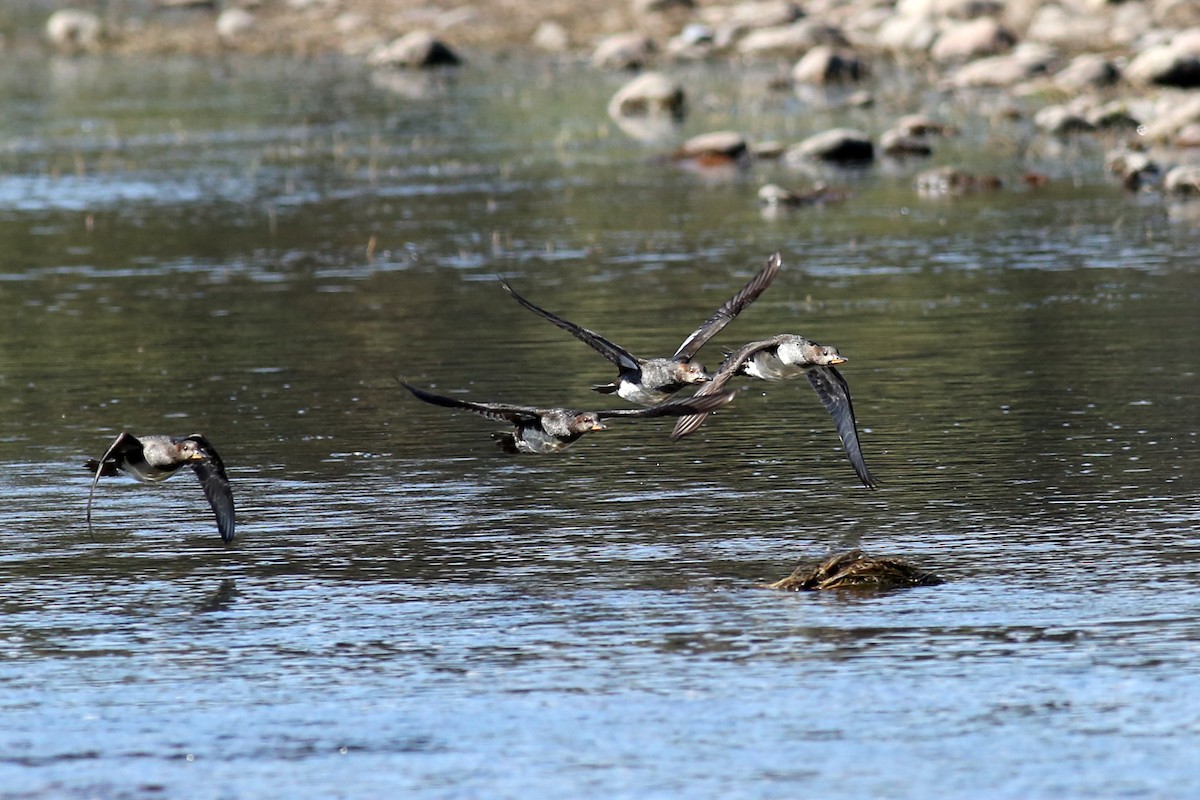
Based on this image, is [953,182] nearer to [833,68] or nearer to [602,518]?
[833,68]

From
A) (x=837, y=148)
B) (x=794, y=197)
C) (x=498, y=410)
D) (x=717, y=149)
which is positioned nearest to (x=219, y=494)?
(x=498, y=410)

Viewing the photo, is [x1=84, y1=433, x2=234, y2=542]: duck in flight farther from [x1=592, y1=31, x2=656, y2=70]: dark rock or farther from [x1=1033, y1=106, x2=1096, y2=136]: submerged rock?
[x1=592, y1=31, x2=656, y2=70]: dark rock

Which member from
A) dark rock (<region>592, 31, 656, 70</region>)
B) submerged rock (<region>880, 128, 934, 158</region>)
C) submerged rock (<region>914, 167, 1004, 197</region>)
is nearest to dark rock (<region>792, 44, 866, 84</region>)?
dark rock (<region>592, 31, 656, 70</region>)

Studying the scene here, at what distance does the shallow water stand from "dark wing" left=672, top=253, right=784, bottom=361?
4.92 feet

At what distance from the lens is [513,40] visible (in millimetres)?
79438

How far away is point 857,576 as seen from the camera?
14.8 meters

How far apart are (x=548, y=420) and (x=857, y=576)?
2331 mm

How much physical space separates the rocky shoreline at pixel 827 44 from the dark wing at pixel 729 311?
76.3ft

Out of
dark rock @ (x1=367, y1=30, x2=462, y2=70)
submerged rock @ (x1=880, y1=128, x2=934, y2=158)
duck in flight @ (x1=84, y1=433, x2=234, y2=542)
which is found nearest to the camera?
duck in flight @ (x1=84, y1=433, x2=234, y2=542)

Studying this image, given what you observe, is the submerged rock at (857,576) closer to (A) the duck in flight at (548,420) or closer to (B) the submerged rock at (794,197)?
(A) the duck in flight at (548,420)

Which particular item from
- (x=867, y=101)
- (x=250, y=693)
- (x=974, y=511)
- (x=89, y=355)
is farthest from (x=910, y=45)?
(x=250, y=693)

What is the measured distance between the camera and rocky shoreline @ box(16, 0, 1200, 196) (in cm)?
4575

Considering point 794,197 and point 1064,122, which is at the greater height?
point 1064,122

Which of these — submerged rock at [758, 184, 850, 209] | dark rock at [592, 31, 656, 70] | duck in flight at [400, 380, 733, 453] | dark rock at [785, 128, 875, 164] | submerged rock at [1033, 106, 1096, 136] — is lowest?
duck in flight at [400, 380, 733, 453]
